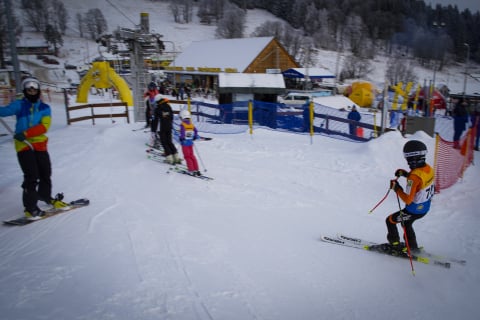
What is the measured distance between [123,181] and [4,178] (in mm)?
2559

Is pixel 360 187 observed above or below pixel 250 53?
below

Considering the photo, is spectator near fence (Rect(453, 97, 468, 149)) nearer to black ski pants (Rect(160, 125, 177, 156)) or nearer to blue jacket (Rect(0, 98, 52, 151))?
black ski pants (Rect(160, 125, 177, 156))

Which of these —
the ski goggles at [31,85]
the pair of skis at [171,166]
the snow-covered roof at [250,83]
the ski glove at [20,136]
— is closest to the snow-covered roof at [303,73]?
the snow-covered roof at [250,83]

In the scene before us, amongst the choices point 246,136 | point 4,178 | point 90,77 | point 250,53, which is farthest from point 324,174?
point 250,53

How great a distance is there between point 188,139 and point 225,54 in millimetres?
36301

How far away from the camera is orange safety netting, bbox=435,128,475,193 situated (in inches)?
290

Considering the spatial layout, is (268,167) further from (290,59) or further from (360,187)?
(290,59)

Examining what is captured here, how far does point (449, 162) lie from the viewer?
25.6ft

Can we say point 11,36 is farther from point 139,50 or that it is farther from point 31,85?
point 31,85

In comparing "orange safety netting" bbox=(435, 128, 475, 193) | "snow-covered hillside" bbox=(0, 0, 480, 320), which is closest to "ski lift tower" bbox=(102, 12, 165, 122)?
"snow-covered hillside" bbox=(0, 0, 480, 320)

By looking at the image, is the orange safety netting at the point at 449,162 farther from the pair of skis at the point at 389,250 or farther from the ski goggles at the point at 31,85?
the ski goggles at the point at 31,85

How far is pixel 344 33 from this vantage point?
9500 cm

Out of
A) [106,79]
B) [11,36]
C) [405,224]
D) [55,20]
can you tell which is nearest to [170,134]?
[405,224]

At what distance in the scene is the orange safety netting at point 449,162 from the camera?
7.36 metres
